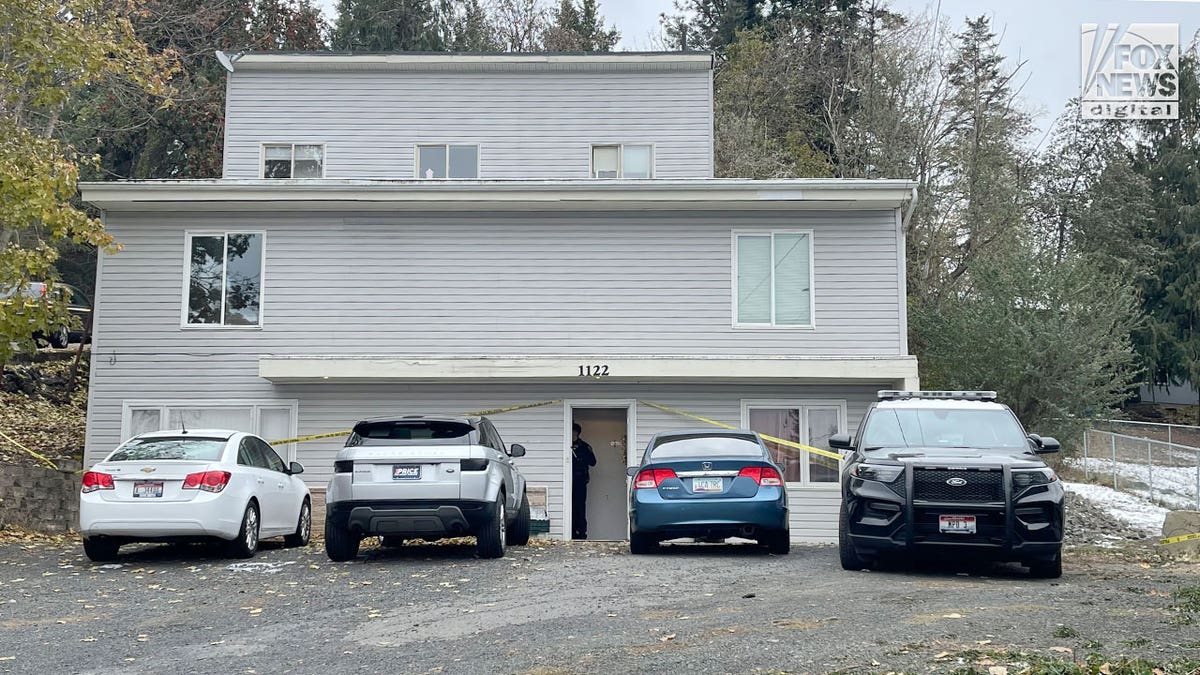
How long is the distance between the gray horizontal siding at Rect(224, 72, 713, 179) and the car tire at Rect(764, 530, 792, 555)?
10.6 m

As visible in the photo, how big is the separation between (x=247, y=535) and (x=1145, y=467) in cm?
1949

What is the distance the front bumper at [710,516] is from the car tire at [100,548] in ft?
19.5

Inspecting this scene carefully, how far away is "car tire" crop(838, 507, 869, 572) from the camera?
37.4ft

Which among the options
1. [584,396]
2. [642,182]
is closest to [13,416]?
[584,396]

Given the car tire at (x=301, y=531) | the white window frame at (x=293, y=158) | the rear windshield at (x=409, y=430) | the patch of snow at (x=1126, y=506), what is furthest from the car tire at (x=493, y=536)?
the patch of snow at (x=1126, y=506)

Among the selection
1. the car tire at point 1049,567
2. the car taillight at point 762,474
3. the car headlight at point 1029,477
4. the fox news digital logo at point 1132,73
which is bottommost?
the car tire at point 1049,567

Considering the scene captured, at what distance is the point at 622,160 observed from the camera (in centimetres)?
2277

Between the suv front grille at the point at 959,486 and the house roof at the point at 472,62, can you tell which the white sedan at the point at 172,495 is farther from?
the house roof at the point at 472,62

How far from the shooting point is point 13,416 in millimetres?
24438

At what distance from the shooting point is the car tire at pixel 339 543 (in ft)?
40.7

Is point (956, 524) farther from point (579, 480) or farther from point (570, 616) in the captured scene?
point (579, 480)

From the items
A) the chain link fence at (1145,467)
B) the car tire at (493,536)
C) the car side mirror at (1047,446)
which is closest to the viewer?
the car side mirror at (1047,446)

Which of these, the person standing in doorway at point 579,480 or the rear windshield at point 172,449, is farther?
the person standing in doorway at point 579,480

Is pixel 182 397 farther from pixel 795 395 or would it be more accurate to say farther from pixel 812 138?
pixel 812 138
